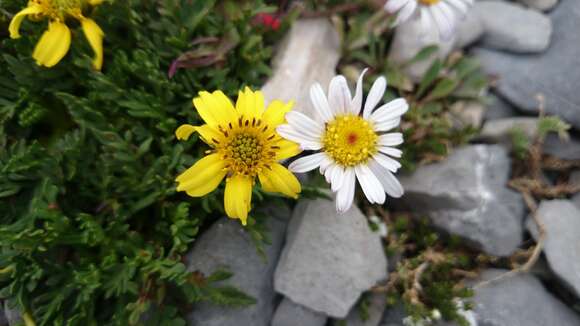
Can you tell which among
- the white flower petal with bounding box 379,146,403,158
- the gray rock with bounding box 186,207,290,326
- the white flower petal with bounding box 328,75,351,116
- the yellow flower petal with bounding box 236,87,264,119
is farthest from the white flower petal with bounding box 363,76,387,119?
the gray rock with bounding box 186,207,290,326

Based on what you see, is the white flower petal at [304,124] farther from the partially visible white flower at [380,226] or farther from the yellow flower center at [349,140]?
the partially visible white flower at [380,226]

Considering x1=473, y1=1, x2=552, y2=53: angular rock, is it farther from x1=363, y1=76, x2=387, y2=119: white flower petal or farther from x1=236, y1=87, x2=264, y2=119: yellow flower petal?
x1=236, y1=87, x2=264, y2=119: yellow flower petal

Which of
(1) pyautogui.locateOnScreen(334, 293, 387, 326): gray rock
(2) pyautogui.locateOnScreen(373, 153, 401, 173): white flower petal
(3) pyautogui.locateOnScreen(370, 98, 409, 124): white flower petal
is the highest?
(3) pyautogui.locateOnScreen(370, 98, 409, 124): white flower petal

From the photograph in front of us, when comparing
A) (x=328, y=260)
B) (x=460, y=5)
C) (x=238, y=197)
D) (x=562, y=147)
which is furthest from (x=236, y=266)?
(x=562, y=147)

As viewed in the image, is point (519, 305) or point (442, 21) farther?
point (442, 21)

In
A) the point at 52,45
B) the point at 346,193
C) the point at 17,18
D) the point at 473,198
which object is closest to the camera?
the point at 346,193

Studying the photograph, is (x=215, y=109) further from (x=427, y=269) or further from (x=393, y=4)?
(x=427, y=269)

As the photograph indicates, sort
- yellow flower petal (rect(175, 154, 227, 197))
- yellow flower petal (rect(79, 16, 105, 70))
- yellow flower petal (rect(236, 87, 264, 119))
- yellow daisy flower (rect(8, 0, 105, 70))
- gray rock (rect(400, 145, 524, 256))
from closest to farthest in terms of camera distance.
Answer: yellow flower petal (rect(175, 154, 227, 197))
yellow flower petal (rect(236, 87, 264, 119))
yellow daisy flower (rect(8, 0, 105, 70))
yellow flower petal (rect(79, 16, 105, 70))
gray rock (rect(400, 145, 524, 256))
